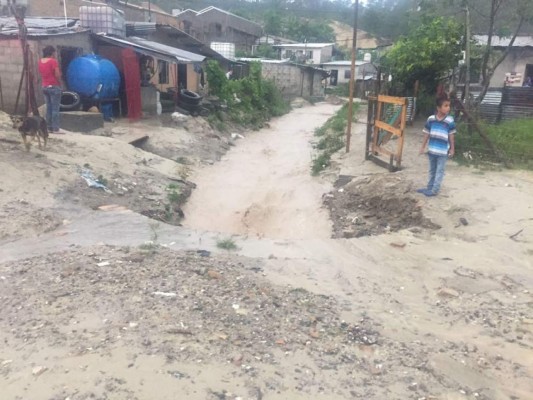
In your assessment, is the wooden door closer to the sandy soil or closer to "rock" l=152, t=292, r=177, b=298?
the sandy soil

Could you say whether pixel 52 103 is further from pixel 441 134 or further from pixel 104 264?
pixel 441 134

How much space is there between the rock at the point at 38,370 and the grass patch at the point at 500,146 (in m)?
8.04

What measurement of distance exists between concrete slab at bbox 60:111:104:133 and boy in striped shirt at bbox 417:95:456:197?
7858 millimetres

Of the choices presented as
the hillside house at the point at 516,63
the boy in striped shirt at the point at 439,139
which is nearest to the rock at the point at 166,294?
the boy in striped shirt at the point at 439,139

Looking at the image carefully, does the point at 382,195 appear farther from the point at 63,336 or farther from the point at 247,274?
the point at 63,336

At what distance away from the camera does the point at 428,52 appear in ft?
45.0

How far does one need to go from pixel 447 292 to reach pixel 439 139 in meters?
3.06

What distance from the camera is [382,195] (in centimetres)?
778

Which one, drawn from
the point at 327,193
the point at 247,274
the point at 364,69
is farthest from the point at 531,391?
the point at 364,69

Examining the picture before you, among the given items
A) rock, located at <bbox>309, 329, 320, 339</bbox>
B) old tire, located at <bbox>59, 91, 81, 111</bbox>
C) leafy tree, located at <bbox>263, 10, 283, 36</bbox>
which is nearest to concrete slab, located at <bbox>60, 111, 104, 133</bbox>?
old tire, located at <bbox>59, 91, 81, 111</bbox>

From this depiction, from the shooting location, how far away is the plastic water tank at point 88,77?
12.8 metres

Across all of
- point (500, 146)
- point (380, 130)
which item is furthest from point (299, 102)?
point (500, 146)

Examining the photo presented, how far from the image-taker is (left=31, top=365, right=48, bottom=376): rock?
2.95m

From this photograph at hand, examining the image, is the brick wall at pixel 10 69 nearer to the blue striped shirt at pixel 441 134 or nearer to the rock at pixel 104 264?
the rock at pixel 104 264
